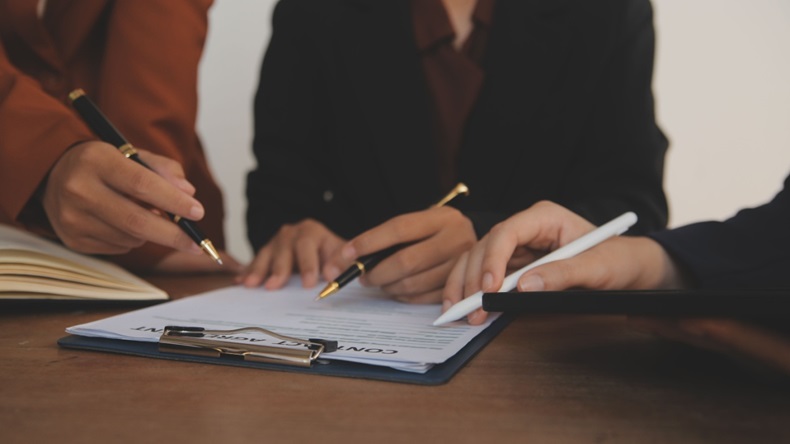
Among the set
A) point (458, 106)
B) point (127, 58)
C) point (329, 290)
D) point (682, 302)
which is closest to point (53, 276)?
point (329, 290)

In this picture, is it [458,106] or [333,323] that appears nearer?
[333,323]

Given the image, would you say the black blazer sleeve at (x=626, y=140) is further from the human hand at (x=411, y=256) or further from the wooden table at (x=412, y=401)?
the wooden table at (x=412, y=401)

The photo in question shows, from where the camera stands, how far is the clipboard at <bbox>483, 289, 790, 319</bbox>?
0.96ft

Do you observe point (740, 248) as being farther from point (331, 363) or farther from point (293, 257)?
point (293, 257)

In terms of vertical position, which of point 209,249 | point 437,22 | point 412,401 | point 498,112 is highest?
point 437,22

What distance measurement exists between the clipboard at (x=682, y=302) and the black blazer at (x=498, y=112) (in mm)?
607

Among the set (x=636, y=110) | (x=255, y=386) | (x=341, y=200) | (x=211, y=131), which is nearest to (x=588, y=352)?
(x=255, y=386)

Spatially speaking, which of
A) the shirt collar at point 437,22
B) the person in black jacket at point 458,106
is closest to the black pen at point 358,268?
the person in black jacket at point 458,106

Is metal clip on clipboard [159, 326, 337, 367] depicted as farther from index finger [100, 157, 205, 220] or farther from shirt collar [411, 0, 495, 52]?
shirt collar [411, 0, 495, 52]

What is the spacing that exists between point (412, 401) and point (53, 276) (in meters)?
0.39

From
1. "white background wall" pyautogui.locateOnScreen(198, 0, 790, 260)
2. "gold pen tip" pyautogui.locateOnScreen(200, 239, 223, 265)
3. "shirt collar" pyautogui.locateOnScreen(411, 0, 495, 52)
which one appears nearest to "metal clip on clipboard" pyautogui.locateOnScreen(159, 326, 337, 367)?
"gold pen tip" pyautogui.locateOnScreen(200, 239, 223, 265)

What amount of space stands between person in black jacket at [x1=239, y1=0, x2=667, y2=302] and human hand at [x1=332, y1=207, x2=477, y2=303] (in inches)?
13.0

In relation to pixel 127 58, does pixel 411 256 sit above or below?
below

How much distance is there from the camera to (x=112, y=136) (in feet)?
1.88
